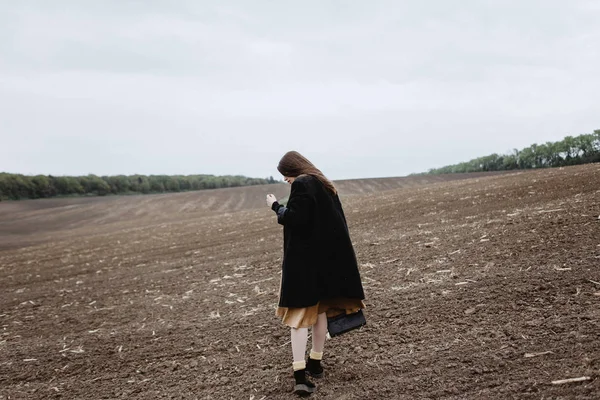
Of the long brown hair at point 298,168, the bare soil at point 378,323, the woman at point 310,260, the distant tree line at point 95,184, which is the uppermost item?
the distant tree line at point 95,184

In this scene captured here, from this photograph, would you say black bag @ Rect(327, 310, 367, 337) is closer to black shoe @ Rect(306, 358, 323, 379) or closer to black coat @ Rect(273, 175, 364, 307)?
black coat @ Rect(273, 175, 364, 307)

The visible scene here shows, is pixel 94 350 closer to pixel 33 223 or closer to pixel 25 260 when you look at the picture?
pixel 25 260

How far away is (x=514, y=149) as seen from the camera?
7319 cm

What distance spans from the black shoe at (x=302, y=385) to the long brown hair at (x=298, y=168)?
180 cm

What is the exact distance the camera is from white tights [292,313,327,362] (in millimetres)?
3703

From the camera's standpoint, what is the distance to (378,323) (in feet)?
17.0

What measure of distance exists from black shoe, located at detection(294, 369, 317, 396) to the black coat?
27.8 inches

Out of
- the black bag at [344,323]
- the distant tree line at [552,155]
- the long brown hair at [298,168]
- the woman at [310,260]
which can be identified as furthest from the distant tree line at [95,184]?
the black bag at [344,323]

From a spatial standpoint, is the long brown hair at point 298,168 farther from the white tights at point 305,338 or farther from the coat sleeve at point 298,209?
the white tights at point 305,338

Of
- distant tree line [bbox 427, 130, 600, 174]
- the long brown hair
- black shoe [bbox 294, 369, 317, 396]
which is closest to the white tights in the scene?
black shoe [bbox 294, 369, 317, 396]

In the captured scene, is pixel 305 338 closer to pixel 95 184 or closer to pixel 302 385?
pixel 302 385

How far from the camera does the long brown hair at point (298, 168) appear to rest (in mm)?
3801

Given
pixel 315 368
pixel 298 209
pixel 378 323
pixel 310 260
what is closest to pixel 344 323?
pixel 315 368

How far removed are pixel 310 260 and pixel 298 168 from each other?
0.90 m
